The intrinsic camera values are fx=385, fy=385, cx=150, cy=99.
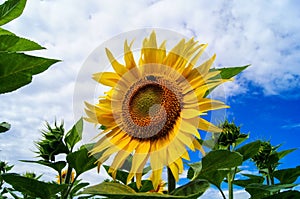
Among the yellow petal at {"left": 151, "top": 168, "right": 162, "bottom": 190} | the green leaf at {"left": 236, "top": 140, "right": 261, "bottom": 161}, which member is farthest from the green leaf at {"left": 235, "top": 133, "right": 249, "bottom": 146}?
the yellow petal at {"left": 151, "top": 168, "right": 162, "bottom": 190}

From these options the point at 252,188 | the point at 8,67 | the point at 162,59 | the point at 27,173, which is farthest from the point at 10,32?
the point at 27,173

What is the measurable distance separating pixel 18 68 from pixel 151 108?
20.4 inches

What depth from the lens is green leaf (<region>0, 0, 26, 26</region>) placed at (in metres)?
1.54

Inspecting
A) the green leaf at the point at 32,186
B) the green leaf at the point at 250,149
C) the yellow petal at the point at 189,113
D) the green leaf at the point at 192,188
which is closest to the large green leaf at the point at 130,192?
the green leaf at the point at 192,188

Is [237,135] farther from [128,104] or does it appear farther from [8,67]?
[8,67]

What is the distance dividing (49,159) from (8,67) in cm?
60

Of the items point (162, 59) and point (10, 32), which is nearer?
point (162, 59)

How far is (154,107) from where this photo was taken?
152cm

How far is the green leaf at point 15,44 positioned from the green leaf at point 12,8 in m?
0.17

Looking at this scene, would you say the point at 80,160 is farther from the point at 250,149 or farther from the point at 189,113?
the point at 250,149

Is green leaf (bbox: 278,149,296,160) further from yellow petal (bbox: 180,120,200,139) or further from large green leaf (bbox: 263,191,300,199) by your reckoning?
yellow petal (bbox: 180,120,200,139)

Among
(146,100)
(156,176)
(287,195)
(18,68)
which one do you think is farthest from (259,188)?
(18,68)

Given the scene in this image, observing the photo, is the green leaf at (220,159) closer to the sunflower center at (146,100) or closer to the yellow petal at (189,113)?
the yellow petal at (189,113)

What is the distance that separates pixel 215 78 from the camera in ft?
4.44
